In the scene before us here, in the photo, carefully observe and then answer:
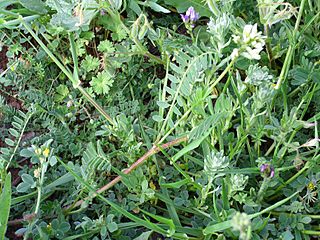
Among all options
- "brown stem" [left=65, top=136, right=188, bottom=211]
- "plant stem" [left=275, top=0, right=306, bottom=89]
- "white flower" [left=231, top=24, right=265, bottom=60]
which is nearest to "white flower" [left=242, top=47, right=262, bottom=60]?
"white flower" [left=231, top=24, right=265, bottom=60]

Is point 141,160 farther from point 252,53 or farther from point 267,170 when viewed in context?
point 252,53

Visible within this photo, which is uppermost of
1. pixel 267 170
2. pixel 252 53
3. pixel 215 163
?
pixel 252 53

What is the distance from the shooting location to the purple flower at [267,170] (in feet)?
4.45

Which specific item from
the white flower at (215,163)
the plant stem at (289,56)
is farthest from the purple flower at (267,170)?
the plant stem at (289,56)

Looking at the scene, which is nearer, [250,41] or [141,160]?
[250,41]

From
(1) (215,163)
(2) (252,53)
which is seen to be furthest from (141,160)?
(2) (252,53)

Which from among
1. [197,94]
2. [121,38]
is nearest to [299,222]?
[197,94]

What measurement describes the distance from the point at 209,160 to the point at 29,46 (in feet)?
2.91

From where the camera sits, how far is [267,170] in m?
1.36

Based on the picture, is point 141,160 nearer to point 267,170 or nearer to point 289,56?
point 267,170

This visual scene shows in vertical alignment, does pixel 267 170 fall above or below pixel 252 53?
below

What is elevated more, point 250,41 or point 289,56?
point 250,41

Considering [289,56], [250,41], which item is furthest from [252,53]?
[289,56]

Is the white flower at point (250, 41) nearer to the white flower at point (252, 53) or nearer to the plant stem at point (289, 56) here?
the white flower at point (252, 53)
